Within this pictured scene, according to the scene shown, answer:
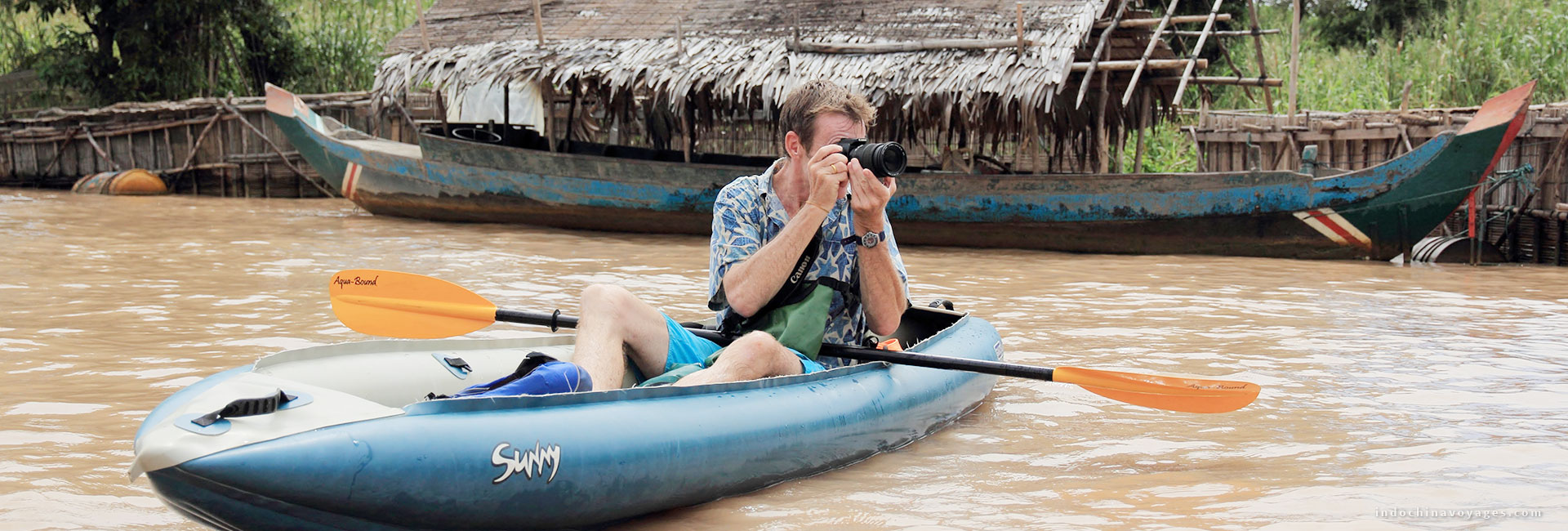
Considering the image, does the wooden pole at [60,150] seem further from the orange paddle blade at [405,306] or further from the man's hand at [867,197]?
the man's hand at [867,197]

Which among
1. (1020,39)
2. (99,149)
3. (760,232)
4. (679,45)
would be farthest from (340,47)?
(760,232)

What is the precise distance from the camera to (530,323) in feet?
11.8

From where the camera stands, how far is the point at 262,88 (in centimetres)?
1734

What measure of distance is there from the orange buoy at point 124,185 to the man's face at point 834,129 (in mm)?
13108

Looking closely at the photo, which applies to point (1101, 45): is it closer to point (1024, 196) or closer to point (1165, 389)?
point (1024, 196)

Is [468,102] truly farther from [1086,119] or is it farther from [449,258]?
[1086,119]

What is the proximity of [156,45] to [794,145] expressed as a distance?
15.3 meters

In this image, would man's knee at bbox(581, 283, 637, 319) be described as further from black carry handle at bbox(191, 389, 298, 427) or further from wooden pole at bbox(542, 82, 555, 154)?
wooden pole at bbox(542, 82, 555, 154)

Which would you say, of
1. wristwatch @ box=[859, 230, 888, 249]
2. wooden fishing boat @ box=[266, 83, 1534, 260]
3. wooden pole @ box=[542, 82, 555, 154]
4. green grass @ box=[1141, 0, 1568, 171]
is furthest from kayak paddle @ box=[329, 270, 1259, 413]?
green grass @ box=[1141, 0, 1568, 171]

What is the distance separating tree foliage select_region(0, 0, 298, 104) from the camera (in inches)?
614

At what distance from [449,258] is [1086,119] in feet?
17.3

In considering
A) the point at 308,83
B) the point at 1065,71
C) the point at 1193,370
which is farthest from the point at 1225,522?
the point at 308,83

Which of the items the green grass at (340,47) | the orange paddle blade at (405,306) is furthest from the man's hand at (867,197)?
the green grass at (340,47)

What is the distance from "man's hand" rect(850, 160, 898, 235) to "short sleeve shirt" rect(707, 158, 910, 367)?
0.22 ft
